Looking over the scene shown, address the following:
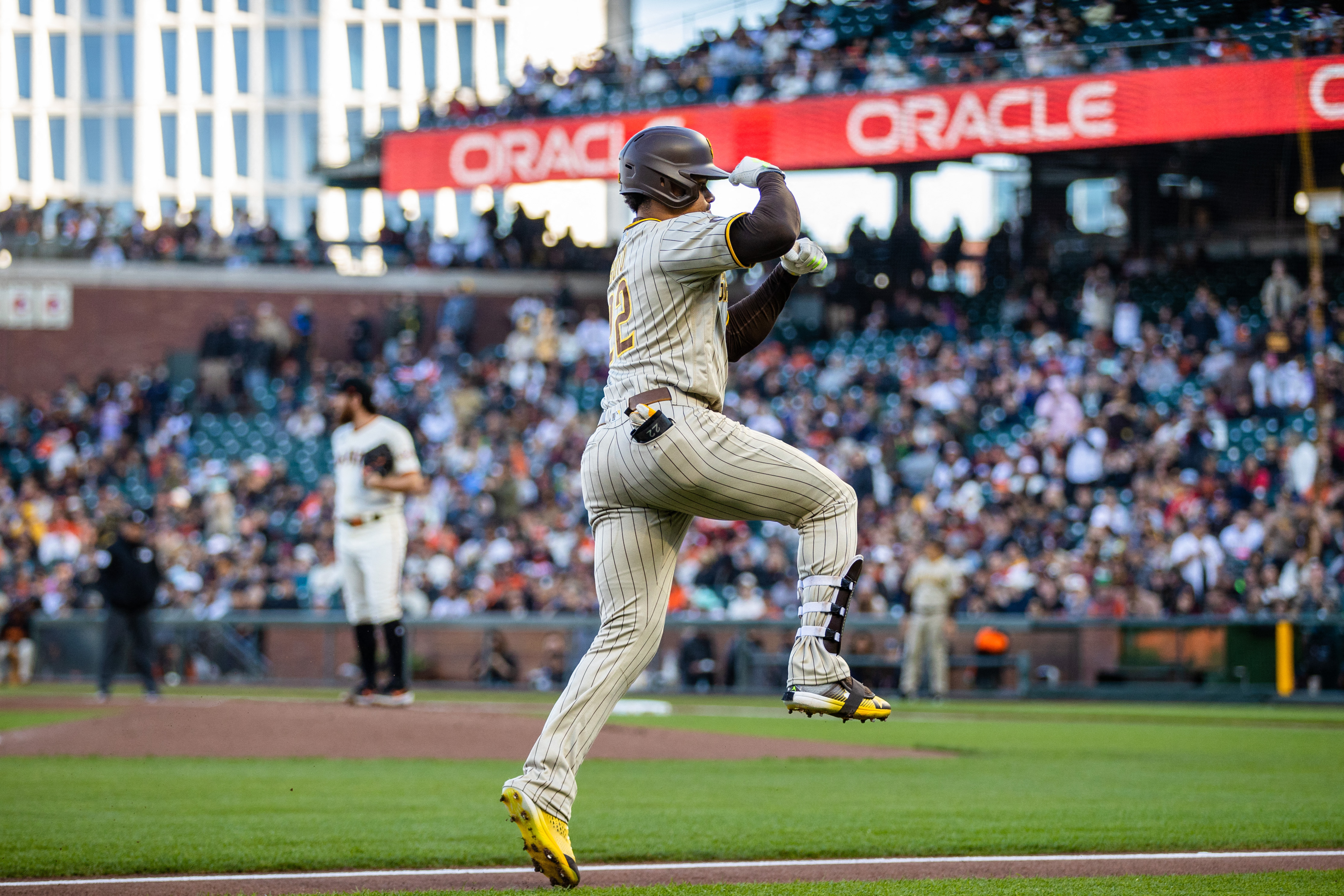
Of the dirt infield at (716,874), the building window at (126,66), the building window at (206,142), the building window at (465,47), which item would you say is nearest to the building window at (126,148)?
the building window at (126,66)

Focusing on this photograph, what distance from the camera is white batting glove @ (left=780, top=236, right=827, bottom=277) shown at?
16.5 ft

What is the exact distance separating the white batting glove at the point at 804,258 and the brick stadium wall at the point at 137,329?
2919 centimetres

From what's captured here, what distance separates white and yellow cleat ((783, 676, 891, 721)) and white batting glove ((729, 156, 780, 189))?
1.57m

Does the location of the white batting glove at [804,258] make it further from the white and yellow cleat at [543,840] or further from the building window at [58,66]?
the building window at [58,66]

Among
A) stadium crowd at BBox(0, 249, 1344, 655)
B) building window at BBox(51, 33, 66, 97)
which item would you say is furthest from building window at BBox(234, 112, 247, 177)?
stadium crowd at BBox(0, 249, 1344, 655)

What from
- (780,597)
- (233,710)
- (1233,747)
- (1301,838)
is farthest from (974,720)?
(1301,838)

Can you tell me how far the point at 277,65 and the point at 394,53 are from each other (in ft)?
16.0

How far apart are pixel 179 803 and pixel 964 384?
58.4 ft

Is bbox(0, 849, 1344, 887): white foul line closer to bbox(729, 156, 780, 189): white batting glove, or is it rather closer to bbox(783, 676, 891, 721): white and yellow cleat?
bbox(783, 676, 891, 721): white and yellow cleat

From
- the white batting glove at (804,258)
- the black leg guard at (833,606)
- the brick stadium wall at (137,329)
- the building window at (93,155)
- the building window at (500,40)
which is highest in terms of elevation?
the building window at (500,40)

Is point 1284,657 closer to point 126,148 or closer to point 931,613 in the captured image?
point 931,613

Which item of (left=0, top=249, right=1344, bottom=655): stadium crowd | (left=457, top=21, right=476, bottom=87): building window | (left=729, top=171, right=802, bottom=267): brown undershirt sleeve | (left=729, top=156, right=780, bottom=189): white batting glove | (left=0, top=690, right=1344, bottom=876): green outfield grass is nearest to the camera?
(left=729, top=171, right=802, bottom=267): brown undershirt sleeve

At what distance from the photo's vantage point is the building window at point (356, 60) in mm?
56281

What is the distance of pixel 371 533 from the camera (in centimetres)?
1097
